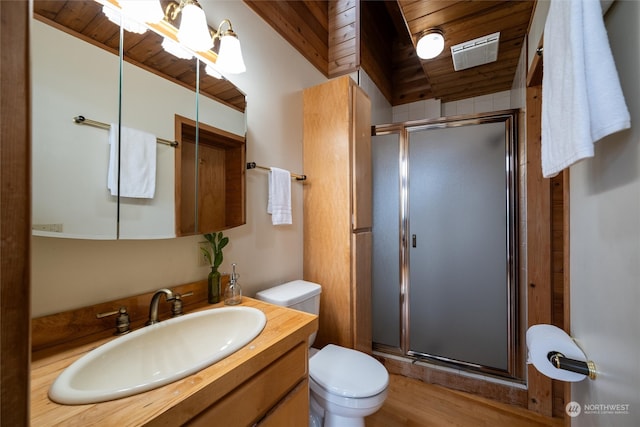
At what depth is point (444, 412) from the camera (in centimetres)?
160

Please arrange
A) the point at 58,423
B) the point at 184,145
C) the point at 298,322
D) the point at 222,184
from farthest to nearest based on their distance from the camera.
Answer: the point at 222,184 < the point at 184,145 < the point at 298,322 < the point at 58,423

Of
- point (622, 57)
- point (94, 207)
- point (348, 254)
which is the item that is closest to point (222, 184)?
point (94, 207)

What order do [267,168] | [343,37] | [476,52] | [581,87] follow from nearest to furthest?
[581,87], [267,168], [476,52], [343,37]

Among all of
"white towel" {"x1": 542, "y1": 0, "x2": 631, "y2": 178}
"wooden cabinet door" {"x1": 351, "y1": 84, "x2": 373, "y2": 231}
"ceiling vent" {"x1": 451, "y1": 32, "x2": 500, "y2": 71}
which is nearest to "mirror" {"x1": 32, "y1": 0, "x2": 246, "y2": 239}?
"wooden cabinet door" {"x1": 351, "y1": 84, "x2": 373, "y2": 231}

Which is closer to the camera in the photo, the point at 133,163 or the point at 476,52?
the point at 133,163

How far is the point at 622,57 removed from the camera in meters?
0.58

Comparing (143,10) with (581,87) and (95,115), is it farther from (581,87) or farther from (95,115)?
(581,87)

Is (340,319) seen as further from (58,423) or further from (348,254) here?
(58,423)

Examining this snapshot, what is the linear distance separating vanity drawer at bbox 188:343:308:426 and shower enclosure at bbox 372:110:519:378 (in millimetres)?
1412

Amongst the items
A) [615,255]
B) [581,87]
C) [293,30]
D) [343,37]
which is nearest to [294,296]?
[615,255]

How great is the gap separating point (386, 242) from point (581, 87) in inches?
67.0

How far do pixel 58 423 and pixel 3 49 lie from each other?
0.63 meters

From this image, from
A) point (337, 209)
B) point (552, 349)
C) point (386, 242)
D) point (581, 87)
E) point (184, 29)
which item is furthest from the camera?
point (386, 242)

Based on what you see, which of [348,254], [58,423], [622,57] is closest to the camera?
[58,423]
